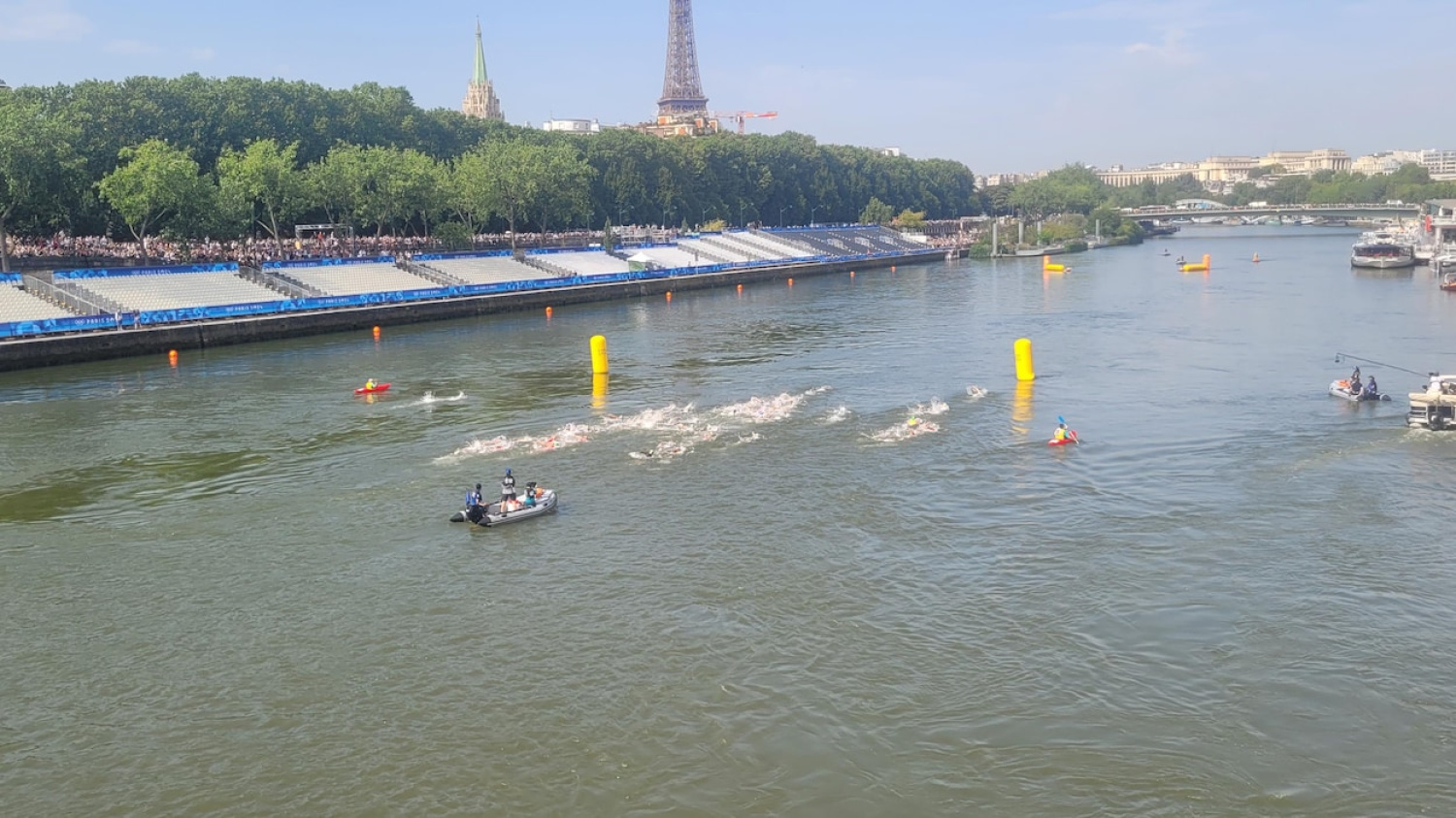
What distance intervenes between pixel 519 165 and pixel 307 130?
19.7 m

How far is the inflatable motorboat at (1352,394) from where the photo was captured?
38406 mm

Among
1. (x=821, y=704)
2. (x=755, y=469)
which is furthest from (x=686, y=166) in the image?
(x=821, y=704)

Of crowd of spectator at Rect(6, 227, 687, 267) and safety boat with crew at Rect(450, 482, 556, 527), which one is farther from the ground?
crowd of spectator at Rect(6, 227, 687, 267)

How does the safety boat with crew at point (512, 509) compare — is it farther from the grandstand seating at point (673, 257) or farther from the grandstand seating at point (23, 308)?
the grandstand seating at point (673, 257)

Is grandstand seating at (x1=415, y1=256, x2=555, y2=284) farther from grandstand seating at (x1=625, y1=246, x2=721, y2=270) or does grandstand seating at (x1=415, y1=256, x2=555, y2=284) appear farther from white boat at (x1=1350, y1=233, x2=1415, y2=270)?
white boat at (x1=1350, y1=233, x2=1415, y2=270)

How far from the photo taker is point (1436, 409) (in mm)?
33656

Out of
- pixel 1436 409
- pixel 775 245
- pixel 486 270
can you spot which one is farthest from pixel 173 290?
pixel 775 245

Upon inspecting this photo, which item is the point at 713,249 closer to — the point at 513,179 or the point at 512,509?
the point at 513,179

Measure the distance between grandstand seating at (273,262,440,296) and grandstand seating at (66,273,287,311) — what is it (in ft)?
15.9

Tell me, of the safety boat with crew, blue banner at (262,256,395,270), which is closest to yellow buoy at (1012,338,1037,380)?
the safety boat with crew

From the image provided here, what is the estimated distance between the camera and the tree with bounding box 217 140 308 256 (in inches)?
3199

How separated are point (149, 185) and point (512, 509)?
5885 centimetres

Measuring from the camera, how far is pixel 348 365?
182ft

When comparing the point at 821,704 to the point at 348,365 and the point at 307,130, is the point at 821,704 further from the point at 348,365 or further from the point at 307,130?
the point at 307,130
